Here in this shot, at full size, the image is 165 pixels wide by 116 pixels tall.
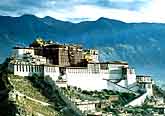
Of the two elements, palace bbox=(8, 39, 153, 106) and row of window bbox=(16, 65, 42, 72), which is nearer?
row of window bbox=(16, 65, 42, 72)

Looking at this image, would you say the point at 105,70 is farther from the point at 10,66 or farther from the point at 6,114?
the point at 6,114

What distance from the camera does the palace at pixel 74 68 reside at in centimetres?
10788

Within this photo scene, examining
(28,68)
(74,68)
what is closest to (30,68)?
(28,68)

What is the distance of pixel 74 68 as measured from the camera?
373 feet

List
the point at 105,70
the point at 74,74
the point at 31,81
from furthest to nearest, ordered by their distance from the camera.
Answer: the point at 105,70 → the point at 74,74 → the point at 31,81

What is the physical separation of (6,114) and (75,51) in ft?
98.2

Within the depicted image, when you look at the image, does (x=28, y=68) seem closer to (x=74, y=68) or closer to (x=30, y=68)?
(x=30, y=68)

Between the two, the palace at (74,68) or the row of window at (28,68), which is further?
the palace at (74,68)

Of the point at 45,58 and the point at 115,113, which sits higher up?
the point at 45,58

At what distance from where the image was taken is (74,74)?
113m

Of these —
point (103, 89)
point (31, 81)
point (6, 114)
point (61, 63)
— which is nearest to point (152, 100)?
point (103, 89)

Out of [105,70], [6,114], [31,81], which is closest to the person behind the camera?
[6,114]

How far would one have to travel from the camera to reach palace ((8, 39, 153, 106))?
108 m

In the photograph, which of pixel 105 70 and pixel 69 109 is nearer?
pixel 69 109
